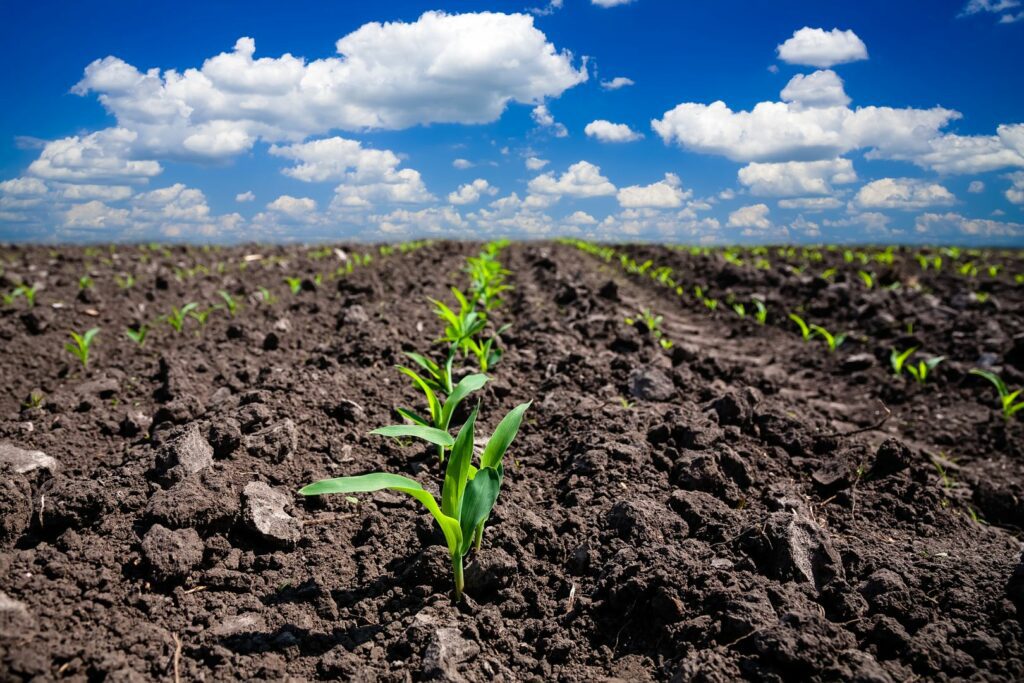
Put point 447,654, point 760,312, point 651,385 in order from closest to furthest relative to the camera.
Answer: point 447,654, point 651,385, point 760,312

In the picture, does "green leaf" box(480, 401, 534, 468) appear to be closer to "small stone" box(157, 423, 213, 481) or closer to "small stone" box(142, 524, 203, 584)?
"small stone" box(142, 524, 203, 584)

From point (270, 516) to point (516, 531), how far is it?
0.88 meters

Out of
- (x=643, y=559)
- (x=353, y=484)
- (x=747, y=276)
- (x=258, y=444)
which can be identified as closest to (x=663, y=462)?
(x=643, y=559)

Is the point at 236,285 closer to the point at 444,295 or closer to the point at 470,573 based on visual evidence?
the point at 444,295

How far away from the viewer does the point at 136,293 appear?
26.0 ft

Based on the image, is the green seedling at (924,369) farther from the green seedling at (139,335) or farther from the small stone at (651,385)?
the green seedling at (139,335)

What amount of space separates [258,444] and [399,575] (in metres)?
1.00

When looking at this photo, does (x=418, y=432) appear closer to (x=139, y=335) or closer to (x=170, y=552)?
(x=170, y=552)

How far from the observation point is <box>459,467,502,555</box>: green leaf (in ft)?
5.77

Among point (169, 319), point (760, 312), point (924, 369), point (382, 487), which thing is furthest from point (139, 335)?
point (924, 369)

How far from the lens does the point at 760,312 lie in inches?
284

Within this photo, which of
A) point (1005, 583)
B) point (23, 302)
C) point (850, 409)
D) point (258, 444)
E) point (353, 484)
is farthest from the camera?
point (23, 302)

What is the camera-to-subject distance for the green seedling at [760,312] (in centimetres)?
722

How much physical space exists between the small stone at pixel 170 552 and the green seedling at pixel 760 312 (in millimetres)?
6673
